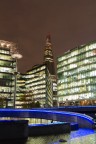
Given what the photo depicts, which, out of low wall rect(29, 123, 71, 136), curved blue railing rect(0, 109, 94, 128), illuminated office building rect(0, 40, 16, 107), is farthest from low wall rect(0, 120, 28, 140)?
illuminated office building rect(0, 40, 16, 107)

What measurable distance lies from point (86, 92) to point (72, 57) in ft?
91.4

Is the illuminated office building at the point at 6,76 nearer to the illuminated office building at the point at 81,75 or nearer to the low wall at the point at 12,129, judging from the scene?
the illuminated office building at the point at 81,75

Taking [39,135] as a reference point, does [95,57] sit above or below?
above

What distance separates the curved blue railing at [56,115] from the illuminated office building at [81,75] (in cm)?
8364

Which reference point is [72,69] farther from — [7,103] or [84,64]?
[7,103]

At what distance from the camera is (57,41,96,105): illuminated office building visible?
174625mm

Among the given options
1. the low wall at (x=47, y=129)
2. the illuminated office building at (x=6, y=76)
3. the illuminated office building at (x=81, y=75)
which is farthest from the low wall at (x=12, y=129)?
the illuminated office building at (x=81, y=75)

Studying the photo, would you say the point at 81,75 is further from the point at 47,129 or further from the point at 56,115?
the point at 47,129

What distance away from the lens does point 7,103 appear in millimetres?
167750

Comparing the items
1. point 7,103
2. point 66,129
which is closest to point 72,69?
point 7,103

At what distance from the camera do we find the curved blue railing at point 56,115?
86.1 metres

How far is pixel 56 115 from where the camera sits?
89.3 m

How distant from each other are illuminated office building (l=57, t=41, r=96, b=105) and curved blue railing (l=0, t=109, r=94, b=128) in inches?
3293

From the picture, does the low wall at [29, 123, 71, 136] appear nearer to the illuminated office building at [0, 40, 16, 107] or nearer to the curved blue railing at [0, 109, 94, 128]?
the curved blue railing at [0, 109, 94, 128]
